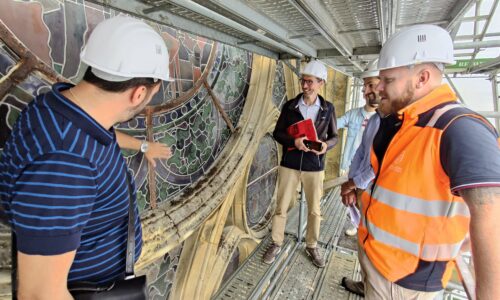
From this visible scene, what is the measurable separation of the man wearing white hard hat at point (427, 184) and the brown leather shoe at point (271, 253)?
153cm

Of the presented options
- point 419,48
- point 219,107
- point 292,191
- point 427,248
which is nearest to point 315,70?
point 219,107

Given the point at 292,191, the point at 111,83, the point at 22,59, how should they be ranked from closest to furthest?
the point at 111,83 → the point at 22,59 → the point at 292,191

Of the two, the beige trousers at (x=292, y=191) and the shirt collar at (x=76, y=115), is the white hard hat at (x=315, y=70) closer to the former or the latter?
the beige trousers at (x=292, y=191)

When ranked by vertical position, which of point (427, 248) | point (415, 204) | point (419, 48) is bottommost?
point (427, 248)

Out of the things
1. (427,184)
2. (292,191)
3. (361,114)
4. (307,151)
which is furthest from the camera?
(361,114)

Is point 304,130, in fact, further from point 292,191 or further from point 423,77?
point 423,77

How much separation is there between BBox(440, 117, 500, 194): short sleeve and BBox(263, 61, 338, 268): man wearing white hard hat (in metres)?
Answer: 1.72

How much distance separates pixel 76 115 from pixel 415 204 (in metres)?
1.33

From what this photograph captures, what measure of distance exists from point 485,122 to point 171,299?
111 inches

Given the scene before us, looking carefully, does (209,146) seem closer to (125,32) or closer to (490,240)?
(125,32)

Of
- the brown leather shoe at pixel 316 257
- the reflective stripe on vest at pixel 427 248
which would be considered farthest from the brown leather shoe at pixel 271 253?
Result: the reflective stripe on vest at pixel 427 248

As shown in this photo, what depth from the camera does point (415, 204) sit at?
45.9 inches

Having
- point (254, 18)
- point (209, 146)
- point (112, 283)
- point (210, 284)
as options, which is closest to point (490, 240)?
point (112, 283)

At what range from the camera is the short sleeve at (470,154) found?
846 mm
